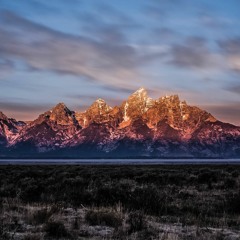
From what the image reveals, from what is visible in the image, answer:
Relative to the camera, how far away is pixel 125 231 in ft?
40.1

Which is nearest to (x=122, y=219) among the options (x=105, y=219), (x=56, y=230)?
(x=105, y=219)

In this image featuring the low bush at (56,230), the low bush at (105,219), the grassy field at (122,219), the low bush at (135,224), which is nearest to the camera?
the low bush at (56,230)

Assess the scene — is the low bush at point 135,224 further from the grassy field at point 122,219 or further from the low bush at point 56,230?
the low bush at point 56,230

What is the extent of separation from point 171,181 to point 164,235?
23.9 m

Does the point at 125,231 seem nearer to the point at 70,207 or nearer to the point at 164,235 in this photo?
the point at 164,235

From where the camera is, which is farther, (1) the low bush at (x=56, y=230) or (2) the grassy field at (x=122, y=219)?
(2) the grassy field at (x=122, y=219)

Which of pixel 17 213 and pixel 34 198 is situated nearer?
pixel 17 213

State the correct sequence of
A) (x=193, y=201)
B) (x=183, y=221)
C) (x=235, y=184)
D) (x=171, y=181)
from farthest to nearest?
(x=171, y=181)
(x=235, y=184)
(x=193, y=201)
(x=183, y=221)

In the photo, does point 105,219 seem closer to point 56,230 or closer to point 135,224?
point 135,224

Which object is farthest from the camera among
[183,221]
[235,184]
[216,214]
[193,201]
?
[235,184]

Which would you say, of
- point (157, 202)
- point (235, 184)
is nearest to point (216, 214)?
point (157, 202)

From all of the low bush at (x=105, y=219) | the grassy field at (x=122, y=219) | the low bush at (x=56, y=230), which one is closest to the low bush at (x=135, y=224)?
the grassy field at (x=122, y=219)

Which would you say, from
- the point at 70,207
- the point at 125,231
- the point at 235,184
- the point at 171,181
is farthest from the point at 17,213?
the point at 171,181

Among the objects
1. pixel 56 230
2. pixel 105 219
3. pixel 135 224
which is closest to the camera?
pixel 56 230
